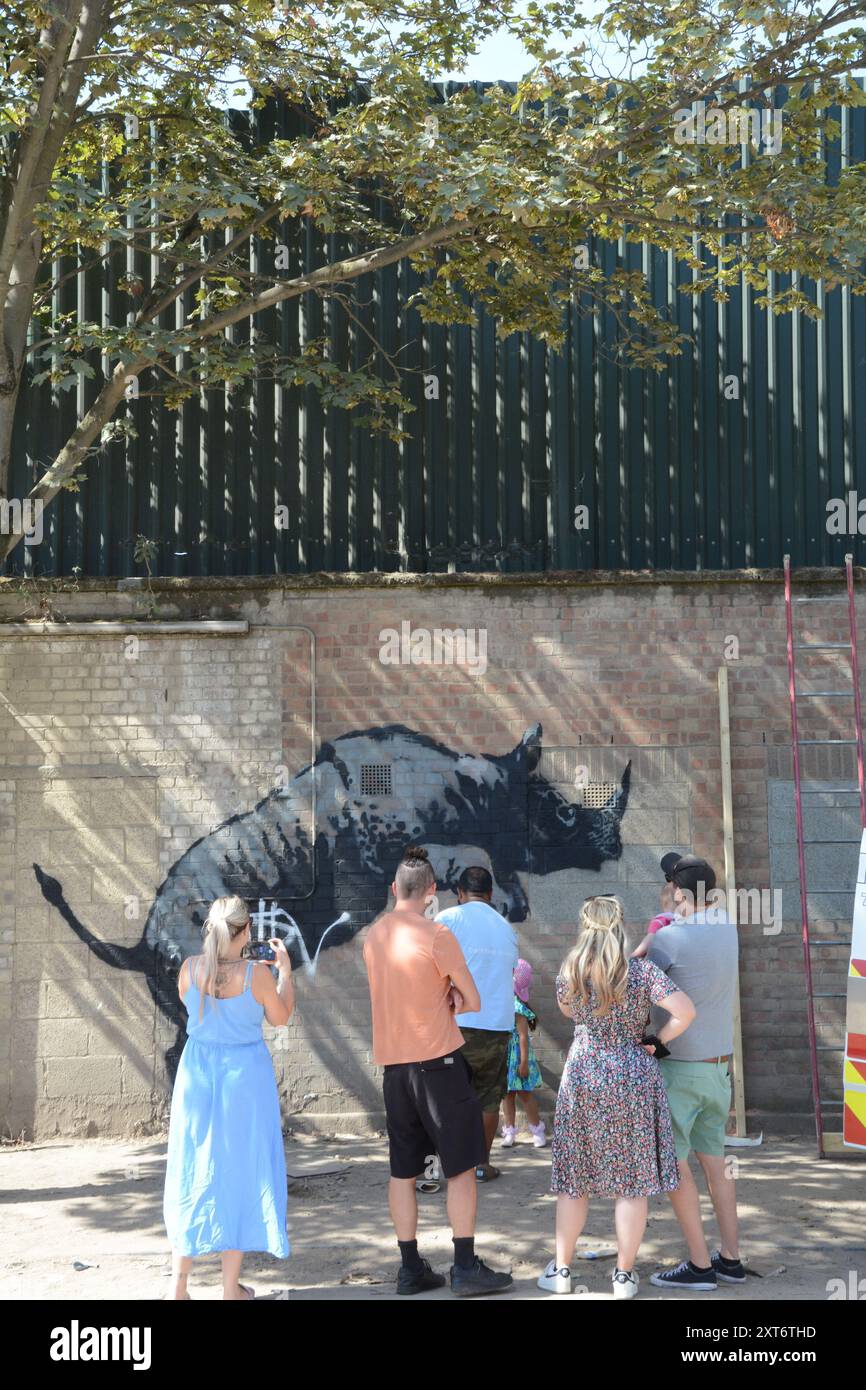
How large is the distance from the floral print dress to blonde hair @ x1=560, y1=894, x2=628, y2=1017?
5 centimetres

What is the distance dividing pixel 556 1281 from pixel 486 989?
64.6 inches

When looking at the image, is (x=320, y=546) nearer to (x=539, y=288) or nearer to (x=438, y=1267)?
(x=539, y=288)

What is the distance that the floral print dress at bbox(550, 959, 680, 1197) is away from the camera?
5.05m

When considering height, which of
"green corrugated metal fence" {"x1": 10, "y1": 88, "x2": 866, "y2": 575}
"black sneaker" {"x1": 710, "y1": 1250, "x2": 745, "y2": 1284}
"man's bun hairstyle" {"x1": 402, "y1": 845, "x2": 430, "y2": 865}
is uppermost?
"green corrugated metal fence" {"x1": 10, "y1": 88, "x2": 866, "y2": 575}

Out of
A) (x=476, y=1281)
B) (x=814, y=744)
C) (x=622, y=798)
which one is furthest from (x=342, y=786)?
(x=476, y=1281)

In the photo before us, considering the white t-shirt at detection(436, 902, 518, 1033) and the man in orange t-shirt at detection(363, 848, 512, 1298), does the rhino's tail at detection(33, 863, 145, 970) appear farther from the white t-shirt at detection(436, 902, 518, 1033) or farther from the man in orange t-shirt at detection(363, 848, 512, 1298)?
the man in orange t-shirt at detection(363, 848, 512, 1298)

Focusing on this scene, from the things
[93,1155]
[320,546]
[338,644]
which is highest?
[320,546]

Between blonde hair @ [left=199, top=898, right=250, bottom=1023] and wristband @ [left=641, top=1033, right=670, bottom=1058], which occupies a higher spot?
blonde hair @ [left=199, top=898, right=250, bottom=1023]

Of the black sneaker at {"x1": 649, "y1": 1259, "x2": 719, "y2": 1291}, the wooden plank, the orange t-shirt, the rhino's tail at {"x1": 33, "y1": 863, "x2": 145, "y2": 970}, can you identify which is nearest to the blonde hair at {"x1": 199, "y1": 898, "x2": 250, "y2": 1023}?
the orange t-shirt

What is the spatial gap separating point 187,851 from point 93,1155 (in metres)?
2.00

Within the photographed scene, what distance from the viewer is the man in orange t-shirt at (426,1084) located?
5191mm

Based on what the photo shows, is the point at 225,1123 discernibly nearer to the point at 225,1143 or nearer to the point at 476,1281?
the point at 225,1143

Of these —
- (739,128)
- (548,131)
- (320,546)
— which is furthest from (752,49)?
(320,546)

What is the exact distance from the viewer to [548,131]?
7.36 meters
